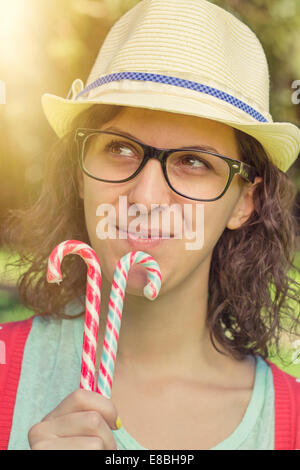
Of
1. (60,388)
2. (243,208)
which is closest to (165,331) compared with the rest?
(60,388)

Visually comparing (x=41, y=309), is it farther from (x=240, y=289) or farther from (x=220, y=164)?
(x=220, y=164)

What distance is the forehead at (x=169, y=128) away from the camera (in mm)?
1867

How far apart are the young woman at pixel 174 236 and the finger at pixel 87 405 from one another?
55 cm

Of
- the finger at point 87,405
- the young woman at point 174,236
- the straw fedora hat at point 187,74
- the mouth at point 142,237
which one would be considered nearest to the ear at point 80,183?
the young woman at point 174,236

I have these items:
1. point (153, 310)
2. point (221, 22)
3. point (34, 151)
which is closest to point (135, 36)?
point (221, 22)

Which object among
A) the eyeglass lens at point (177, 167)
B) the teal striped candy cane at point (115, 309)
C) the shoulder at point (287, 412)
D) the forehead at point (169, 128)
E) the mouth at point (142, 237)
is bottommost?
the shoulder at point (287, 412)

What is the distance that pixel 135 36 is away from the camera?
1955mm

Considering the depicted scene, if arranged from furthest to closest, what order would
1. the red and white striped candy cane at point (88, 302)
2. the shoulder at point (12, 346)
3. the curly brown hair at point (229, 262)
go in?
the curly brown hair at point (229, 262)
the shoulder at point (12, 346)
the red and white striped candy cane at point (88, 302)

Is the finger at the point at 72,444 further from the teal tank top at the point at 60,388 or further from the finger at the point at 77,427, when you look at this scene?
the teal tank top at the point at 60,388

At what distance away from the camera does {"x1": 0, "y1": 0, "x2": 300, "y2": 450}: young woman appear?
1.86 meters

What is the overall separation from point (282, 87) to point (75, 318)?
2715 mm

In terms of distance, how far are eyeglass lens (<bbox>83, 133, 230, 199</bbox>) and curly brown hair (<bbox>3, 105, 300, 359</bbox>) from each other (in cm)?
42

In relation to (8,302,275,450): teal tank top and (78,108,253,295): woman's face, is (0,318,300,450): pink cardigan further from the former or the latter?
(78,108,253,295): woman's face

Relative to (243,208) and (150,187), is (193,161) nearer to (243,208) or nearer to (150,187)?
(150,187)
